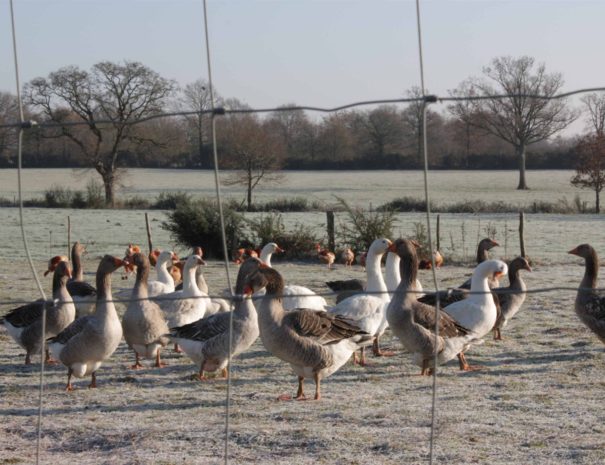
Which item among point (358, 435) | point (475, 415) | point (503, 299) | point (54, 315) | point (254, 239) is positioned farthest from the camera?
point (254, 239)

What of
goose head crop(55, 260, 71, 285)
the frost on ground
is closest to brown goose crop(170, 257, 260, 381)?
the frost on ground

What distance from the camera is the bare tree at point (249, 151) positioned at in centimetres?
2712

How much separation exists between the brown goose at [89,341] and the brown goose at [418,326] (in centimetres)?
217

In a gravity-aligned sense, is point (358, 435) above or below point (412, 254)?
below

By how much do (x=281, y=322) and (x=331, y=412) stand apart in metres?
0.78

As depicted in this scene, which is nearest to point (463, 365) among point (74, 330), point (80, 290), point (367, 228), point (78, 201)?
point (74, 330)

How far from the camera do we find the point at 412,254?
8.04 m

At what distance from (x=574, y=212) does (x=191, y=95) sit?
2850cm

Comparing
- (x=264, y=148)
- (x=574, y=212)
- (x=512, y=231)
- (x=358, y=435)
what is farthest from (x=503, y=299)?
(x=574, y=212)

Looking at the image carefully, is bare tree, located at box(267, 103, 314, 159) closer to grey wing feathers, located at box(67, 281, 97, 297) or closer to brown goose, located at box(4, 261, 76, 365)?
grey wing feathers, located at box(67, 281, 97, 297)

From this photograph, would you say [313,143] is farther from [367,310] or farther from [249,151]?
[249,151]

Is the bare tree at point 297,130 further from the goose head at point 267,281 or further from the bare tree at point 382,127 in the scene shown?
the goose head at point 267,281

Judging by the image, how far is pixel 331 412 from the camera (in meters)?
6.79

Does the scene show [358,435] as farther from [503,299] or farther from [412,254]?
[503,299]
